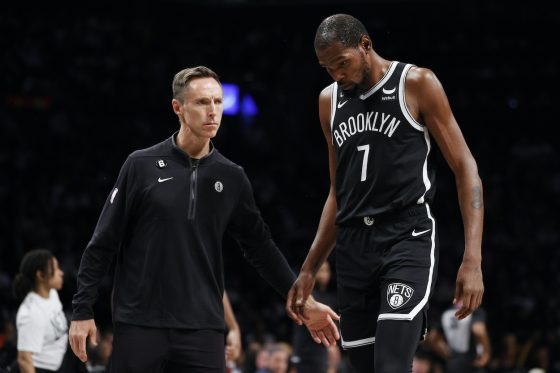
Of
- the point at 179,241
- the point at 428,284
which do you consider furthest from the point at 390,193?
the point at 179,241

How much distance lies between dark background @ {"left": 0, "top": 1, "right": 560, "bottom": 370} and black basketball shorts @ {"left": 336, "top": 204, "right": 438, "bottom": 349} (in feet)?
34.4

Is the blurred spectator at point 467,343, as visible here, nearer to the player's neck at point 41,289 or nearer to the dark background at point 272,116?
the dark background at point 272,116

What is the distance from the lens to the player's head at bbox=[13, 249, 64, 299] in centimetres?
726

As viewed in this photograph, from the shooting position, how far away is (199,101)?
4.66 m

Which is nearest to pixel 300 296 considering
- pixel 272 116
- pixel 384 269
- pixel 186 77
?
pixel 384 269

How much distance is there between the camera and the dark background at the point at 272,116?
16.0 meters

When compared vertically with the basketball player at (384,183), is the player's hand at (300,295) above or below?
below

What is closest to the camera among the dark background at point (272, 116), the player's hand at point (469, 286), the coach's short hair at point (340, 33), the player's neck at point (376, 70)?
the player's hand at point (469, 286)

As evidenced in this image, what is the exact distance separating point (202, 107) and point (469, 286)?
1.58 meters

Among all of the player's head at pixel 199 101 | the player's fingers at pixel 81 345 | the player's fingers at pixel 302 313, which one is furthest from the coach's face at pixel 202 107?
the player's fingers at pixel 81 345

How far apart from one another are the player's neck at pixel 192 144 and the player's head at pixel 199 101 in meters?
0.02

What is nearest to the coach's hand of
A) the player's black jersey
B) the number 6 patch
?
the number 6 patch

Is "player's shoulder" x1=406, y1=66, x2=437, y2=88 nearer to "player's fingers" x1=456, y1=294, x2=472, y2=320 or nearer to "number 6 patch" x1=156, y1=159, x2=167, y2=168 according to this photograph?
"player's fingers" x1=456, y1=294, x2=472, y2=320

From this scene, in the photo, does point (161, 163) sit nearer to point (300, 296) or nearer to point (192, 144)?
point (192, 144)
